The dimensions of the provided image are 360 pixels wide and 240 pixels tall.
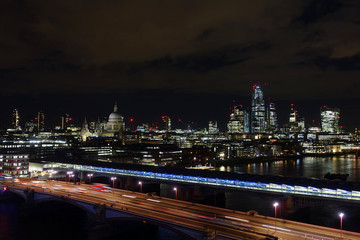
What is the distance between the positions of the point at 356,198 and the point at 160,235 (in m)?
17.1

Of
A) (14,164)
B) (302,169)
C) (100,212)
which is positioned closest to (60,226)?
(100,212)

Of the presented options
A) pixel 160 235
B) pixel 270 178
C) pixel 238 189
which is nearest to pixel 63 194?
pixel 160 235

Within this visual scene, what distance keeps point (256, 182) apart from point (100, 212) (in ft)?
50.2

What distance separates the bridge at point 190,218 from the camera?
65.5ft

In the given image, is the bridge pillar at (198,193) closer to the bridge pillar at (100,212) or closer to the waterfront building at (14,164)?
the bridge pillar at (100,212)

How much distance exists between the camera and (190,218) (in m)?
24.1

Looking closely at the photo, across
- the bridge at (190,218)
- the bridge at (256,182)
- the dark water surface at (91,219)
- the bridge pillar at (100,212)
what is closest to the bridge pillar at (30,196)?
the dark water surface at (91,219)

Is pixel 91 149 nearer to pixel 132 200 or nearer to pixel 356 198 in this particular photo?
pixel 132 200

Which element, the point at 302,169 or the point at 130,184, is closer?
the point at 130,184

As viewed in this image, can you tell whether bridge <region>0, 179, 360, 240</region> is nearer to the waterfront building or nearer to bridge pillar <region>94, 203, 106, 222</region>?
bridge pillar <region>94, 203, 106, 222</region>

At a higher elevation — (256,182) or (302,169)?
(256,182)

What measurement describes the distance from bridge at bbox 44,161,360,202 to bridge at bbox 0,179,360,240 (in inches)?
259

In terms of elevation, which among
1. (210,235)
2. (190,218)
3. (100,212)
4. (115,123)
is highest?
(115,123)

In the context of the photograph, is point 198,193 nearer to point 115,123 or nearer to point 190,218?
point 190,218
